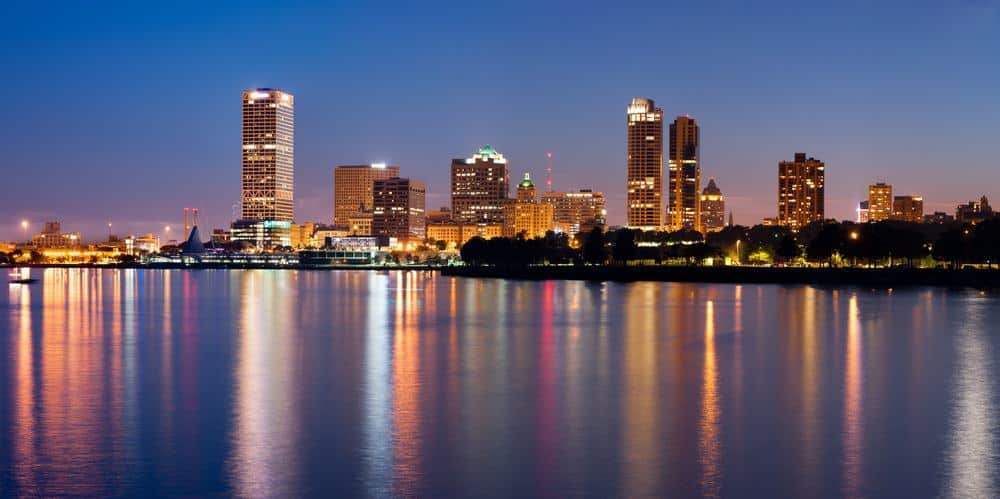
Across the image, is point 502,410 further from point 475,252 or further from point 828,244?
point 475,252

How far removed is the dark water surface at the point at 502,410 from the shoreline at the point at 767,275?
6868cm

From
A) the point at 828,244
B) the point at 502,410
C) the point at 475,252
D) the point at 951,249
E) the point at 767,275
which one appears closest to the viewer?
the point at 502,410

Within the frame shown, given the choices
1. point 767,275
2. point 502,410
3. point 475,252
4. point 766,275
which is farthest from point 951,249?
point 502,410

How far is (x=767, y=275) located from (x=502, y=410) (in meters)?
114

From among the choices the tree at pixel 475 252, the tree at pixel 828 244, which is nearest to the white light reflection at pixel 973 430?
the tree at pixel 828 244

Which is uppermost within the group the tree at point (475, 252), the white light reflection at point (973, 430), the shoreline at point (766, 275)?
the tree at point (475, 252)

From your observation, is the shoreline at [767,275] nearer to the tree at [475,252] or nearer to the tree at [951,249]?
the tree at [951,249]

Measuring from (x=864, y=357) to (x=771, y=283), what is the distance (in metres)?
89.5

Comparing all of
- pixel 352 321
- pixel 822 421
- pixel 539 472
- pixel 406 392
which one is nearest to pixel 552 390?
pixel 406 392

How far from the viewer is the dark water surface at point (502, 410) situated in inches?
718

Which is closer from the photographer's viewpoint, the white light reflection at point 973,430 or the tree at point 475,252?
the white light reflection at point 973,430

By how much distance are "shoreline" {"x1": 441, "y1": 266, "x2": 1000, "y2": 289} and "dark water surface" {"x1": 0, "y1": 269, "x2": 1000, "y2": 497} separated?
68679 mm

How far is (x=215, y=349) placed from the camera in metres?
41.8

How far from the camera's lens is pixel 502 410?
1017 inches
